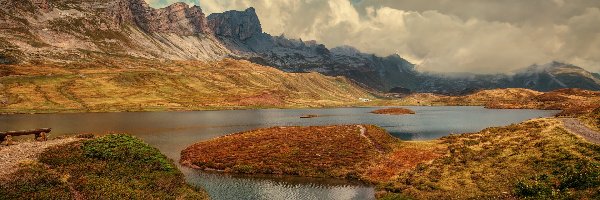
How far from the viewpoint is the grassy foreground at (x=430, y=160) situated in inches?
1580

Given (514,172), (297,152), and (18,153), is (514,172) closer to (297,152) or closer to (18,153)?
(297,152)

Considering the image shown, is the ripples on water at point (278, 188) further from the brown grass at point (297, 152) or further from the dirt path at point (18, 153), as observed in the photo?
the dirt path at point (18, 153)

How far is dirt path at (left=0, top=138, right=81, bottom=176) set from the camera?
37750mm

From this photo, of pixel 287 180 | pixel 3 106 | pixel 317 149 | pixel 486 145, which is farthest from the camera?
pixel 3 106

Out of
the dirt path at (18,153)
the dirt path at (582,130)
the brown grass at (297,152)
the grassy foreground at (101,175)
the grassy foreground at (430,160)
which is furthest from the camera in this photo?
the brown grass at (297,152)

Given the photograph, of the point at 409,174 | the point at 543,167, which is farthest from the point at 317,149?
the point at 543,167

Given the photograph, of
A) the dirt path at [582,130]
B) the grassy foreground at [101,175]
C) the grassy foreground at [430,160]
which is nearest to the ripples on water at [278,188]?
the grassy foreground at [430,160]

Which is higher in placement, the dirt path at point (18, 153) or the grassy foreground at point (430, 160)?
the dirt path at point (18, 153)

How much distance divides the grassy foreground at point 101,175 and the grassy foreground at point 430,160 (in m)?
15.2

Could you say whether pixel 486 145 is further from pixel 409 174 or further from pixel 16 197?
pixel 16 197

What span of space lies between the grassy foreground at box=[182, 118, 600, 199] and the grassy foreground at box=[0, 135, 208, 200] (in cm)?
1521

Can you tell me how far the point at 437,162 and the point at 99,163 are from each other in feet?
144

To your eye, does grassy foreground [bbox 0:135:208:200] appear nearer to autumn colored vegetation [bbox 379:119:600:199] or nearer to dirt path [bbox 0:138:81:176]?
dirt path [bbox 0:138:81:176]

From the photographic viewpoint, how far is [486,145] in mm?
62625
